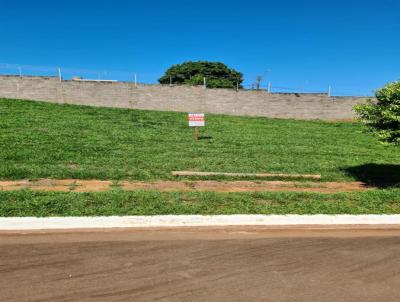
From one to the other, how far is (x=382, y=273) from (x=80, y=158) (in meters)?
9.39

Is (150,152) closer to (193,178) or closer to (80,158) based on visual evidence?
(80,158)

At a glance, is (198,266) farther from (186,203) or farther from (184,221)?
(186,203)

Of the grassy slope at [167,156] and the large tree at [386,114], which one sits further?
the large tree at [386,114]

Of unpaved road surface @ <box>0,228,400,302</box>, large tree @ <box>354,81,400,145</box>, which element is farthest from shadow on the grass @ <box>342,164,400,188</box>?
unpaved road surface @ <box>0,228,400,302</box>

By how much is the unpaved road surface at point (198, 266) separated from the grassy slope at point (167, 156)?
133cm

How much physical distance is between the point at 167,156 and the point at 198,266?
833 cm

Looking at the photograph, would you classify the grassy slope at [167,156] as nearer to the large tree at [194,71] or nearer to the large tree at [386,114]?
the large tree at [386,114]

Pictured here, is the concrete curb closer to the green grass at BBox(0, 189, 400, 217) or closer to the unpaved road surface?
the unpaved road surface

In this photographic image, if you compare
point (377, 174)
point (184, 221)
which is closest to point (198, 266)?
point (184, 221)

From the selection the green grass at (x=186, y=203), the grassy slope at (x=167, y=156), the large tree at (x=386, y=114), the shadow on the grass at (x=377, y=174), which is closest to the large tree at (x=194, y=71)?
the grassy slope at (x=167, y=156)

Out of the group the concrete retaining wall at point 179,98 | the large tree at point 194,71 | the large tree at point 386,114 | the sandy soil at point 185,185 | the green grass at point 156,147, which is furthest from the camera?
the large tree at point 194,71

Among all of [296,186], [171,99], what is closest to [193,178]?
[296,186]

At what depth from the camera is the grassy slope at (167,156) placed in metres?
7.65

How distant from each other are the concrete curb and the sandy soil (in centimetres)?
237
